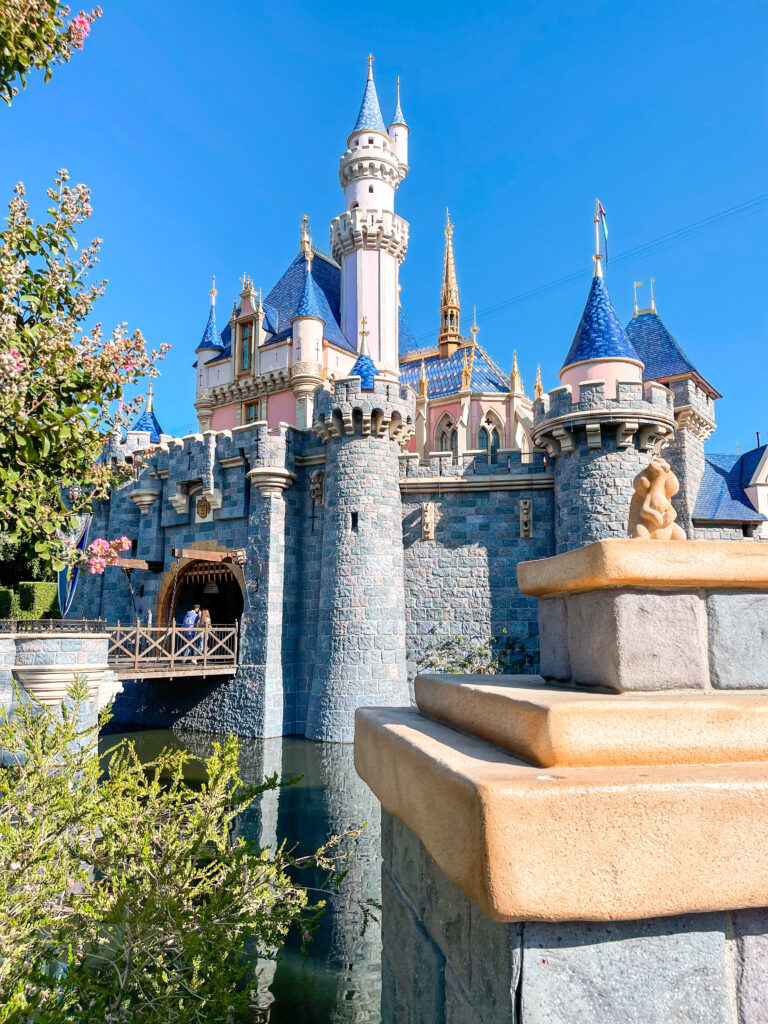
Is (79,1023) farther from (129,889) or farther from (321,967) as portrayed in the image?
(321,967)

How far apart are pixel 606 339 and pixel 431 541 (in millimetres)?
5634

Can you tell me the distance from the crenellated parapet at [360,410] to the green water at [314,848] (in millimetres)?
6516

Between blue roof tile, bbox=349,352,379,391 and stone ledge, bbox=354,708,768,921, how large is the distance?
13.9 m

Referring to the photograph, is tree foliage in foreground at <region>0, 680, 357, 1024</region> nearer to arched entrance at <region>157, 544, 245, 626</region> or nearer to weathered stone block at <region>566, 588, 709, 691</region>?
weathered stone block at <region>566, 588, 709, 691</region>

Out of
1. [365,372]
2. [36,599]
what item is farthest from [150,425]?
[365,372]

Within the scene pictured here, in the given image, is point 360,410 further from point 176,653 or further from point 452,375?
point 452,375

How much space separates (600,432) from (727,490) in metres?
4.98

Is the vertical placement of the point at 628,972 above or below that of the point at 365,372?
below

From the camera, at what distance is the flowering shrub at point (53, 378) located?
4.80m

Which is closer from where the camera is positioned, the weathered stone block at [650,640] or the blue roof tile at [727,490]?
the weathered stone block at [650,640]

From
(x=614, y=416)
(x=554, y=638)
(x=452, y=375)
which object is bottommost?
(x=554, y=638)

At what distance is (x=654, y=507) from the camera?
2135mm

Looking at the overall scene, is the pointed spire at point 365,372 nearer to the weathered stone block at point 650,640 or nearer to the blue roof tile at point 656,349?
the blue roof tile at point 656,349

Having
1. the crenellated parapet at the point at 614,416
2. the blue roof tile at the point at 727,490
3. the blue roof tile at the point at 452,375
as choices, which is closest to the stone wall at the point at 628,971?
the crenellated parapet at the point at 614,416
